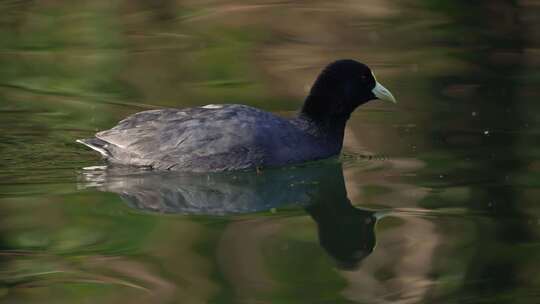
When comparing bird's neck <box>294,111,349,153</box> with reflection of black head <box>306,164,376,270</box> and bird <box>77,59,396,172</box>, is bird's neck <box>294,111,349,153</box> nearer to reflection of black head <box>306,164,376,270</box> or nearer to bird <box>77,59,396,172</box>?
bird <box>77,59,396,172</box>

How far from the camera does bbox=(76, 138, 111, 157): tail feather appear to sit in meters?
9.30

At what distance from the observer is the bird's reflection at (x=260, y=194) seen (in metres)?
7.78

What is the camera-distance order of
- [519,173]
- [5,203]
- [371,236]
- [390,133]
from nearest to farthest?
1. [371,236]
2. [5,203]
3. [519,173]
4. [390,133]

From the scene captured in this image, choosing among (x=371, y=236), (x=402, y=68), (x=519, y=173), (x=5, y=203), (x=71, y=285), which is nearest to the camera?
(x=71, y=285)

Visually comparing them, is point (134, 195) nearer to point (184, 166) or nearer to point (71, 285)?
point (184, 166)

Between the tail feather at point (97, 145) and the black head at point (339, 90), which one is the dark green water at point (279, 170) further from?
the black head at point (339, 90)

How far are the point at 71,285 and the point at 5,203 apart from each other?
184 cm

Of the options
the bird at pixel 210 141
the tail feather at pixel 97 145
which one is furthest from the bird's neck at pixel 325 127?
the tail feather at pixel 97 145

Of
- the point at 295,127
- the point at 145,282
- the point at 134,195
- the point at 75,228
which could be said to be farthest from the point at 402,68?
the point at 145,282

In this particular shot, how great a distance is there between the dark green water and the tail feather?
17 centimetres

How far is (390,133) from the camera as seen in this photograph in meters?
10.3

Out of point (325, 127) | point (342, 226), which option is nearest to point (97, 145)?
point (325, 127)

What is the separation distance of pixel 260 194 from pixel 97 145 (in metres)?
1.46

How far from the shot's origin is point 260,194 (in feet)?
28.4
